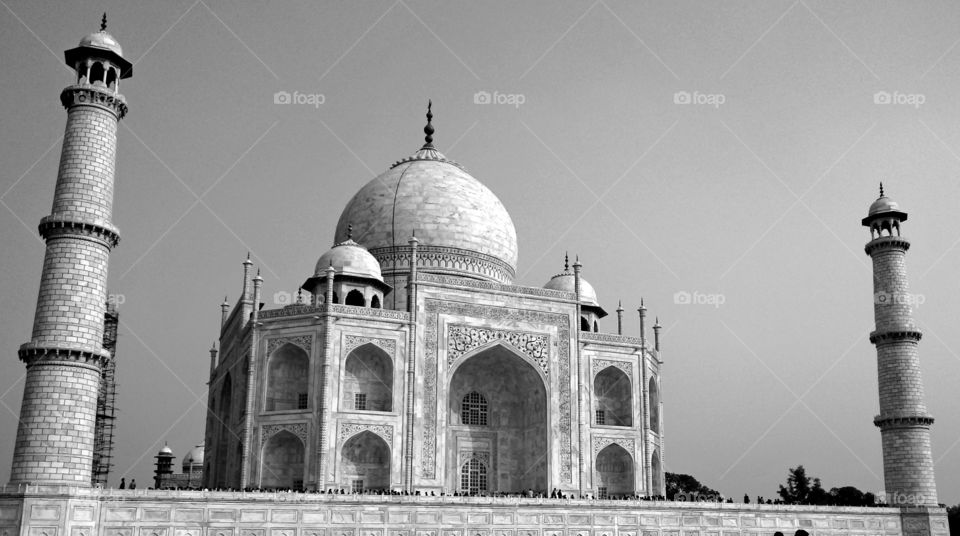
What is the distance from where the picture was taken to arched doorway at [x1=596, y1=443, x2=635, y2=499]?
1099 inches

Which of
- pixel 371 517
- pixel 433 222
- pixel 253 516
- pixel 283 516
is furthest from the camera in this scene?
pixel 433 222

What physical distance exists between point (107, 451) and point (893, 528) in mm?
28851

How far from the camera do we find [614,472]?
28344mm

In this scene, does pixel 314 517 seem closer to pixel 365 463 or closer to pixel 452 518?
pixel 452 518

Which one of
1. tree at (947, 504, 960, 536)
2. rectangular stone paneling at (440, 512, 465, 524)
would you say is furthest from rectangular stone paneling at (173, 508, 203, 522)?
tree at (947, 504, 960, 536)

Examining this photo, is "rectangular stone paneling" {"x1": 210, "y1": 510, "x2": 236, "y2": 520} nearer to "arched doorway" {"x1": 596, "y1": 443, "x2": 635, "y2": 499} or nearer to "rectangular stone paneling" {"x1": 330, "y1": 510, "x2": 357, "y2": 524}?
"rectangular stone paneling" {"x1": 330, "y1": 510, "x2": 357, "y2": 524}

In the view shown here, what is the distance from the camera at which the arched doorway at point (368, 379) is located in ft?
84.5

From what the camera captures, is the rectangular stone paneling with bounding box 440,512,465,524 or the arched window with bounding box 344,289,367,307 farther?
the arched window with bounding box 344,289,367,307

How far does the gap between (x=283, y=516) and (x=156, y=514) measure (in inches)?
100

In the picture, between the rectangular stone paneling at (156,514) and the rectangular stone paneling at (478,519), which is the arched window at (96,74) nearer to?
the rectangular stone paneling at (156,514)

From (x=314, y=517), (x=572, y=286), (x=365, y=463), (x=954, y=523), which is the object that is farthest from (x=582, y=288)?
(x=954, y=523)

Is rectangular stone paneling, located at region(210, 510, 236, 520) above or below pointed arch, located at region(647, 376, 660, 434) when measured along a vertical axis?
below

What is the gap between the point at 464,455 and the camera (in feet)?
90.6

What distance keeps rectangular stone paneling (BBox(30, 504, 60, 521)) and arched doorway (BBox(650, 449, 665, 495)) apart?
1843 centimetres
